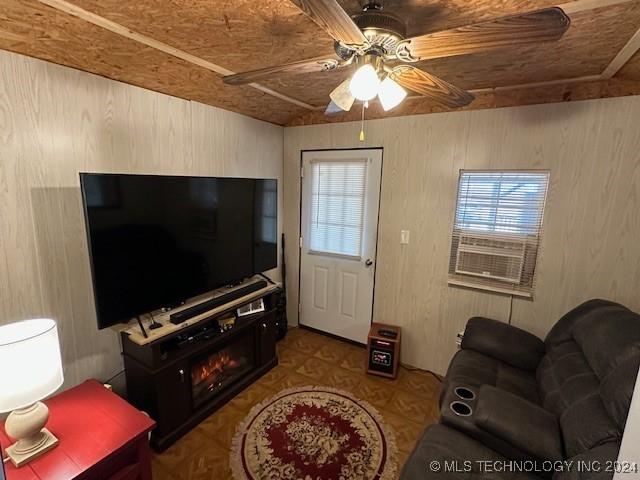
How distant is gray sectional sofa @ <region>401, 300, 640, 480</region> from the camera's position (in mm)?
1302

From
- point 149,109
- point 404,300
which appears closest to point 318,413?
point 404,300

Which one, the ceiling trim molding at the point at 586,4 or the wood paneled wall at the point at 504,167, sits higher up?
the ceiling trim molding at the point at 586,4

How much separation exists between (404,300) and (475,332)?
740 mm

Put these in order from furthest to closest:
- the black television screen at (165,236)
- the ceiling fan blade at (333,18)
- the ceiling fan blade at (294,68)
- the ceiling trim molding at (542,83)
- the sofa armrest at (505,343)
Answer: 1. the sofa armrest at (505,343)
2. the ceiling trim molding at (542,83)
3. the black television screen at (165,236)
4. the ceiling fan blade at (294,68)
5. the ceiling fan blade at (333,18)

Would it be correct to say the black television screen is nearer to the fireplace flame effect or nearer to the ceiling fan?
the fireplace flame effect

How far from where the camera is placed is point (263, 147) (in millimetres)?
3211

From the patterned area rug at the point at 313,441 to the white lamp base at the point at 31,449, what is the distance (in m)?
0.98

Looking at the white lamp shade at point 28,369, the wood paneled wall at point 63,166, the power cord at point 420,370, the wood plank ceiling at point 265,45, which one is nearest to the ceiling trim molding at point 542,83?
the wood plank ceiling at point 265,45

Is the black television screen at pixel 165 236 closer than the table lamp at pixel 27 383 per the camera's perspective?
No

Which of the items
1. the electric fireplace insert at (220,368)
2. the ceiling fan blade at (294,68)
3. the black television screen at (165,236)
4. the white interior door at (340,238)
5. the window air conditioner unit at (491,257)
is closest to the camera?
the ceiling fan blade at (294,68)

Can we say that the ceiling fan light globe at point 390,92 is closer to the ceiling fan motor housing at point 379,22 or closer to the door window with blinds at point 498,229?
the ceiling fan motor housing at point 379,22

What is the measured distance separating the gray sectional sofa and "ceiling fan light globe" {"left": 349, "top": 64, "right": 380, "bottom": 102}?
61.2 inches

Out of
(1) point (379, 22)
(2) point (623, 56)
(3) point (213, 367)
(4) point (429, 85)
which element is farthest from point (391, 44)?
(3) point (213, 367)

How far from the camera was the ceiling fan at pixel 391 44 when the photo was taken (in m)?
0.87
